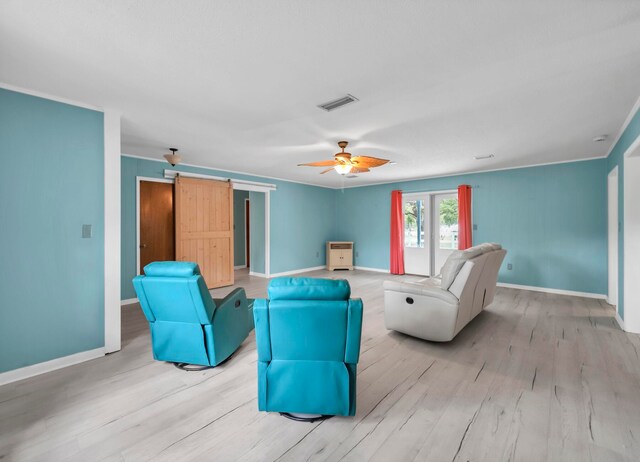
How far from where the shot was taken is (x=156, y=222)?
566cm

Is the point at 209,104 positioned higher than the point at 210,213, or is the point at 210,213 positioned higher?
the point at 209,104

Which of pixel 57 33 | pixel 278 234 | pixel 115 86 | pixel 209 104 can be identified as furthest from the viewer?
pixel 278 234

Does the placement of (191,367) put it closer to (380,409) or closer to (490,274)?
(380,409)

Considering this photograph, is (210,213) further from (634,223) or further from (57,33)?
(634,223)

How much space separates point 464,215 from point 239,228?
5809 mm

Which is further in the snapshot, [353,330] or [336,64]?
[336,64]

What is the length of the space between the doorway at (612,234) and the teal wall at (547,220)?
0.16 metres

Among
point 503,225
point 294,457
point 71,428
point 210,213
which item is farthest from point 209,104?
point 503,225

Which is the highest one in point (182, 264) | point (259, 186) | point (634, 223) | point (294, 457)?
point (259, 186)

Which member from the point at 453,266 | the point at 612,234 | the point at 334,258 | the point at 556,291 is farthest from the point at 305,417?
the point at 334,258

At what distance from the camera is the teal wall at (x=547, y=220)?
5.02 m

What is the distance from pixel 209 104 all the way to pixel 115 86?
743mm

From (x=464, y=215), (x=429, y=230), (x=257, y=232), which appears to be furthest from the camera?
(x=257, y=232)

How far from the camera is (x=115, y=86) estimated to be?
246cm
